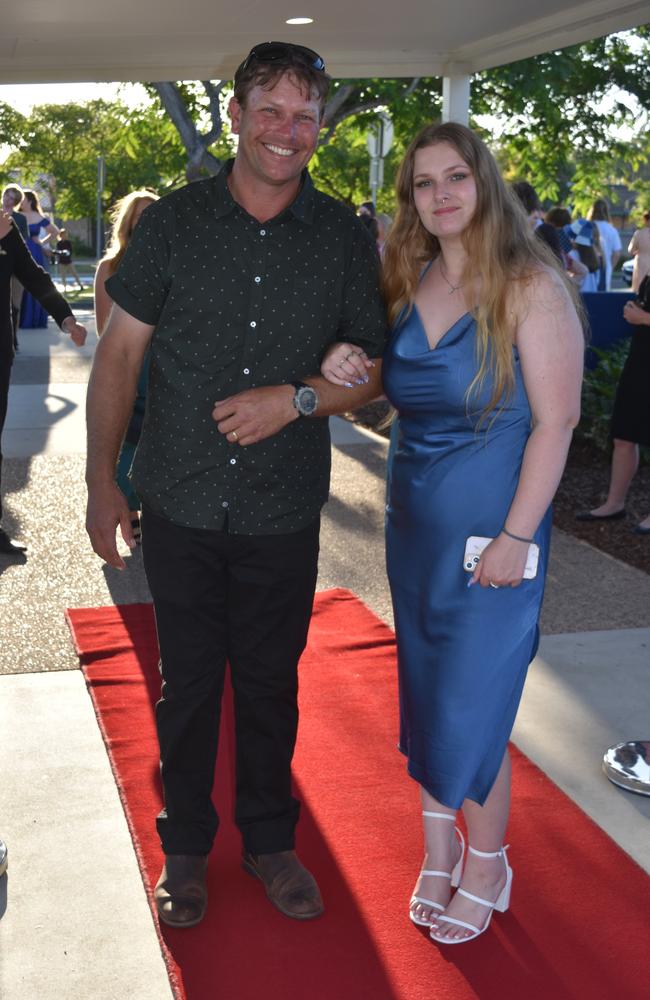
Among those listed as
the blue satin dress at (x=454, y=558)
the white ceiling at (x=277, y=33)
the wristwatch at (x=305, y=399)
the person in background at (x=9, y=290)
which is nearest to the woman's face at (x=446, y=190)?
the blue satin dress at (x=454, y=558)

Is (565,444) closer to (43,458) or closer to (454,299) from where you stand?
(454,299)

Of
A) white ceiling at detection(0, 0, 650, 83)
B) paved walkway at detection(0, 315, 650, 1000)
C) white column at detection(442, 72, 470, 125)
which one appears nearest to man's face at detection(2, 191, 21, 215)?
white ceiling at detection(0, 0, 650, 83)

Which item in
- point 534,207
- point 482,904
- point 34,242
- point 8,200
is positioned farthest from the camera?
point 34,242

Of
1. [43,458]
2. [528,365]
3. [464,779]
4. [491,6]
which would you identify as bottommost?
[43,458]

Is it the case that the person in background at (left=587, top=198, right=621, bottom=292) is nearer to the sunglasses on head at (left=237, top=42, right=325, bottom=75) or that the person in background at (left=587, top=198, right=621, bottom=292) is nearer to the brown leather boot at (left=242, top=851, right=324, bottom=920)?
the sunglasses on head at (left=237, top=42, right=325, bottom=75)

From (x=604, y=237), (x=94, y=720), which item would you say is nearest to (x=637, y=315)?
(x=94, y=720)

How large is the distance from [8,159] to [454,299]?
4961 cm

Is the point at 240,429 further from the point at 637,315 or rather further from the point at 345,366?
the point at 637,315

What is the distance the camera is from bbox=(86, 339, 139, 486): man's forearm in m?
3.23

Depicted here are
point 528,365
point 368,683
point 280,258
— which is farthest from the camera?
point 368,683

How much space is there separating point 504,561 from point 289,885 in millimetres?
1112

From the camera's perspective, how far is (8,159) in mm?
49125

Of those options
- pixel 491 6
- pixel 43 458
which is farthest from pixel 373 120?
pixel 491 6

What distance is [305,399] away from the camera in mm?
3139
